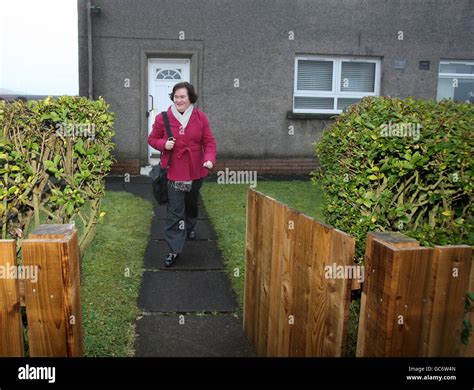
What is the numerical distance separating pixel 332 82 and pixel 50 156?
940cm

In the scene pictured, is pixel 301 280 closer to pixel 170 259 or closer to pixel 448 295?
pixel 448 295

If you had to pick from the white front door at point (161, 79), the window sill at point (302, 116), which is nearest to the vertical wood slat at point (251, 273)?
the white front door at point (161, 79)

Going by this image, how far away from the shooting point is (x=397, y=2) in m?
11.9

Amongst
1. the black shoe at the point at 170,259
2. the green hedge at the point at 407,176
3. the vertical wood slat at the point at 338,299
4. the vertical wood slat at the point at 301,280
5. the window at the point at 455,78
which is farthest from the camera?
the window at the point at 455,78

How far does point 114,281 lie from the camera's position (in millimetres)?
4730

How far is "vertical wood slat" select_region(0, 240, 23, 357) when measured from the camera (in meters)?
1.89

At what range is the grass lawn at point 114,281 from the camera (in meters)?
3.56

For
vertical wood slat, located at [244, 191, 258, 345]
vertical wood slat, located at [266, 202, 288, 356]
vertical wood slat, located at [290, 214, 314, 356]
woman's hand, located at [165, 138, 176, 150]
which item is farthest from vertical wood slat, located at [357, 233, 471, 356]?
woman's hand, located at [165, 138, 176, 150]

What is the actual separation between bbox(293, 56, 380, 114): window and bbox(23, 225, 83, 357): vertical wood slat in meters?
10.6

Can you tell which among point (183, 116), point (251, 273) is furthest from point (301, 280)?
point (183, 116)

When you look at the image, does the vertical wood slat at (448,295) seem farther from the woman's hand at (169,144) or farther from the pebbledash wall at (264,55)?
the pebbledash wall at (264,55)

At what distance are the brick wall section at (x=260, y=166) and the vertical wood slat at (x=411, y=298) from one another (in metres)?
9.70

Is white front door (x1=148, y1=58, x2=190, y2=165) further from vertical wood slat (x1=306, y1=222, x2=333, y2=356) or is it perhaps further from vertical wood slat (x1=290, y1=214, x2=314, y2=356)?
vertical wood slat (x1=306, y1=222, x2=333, y2=356)
